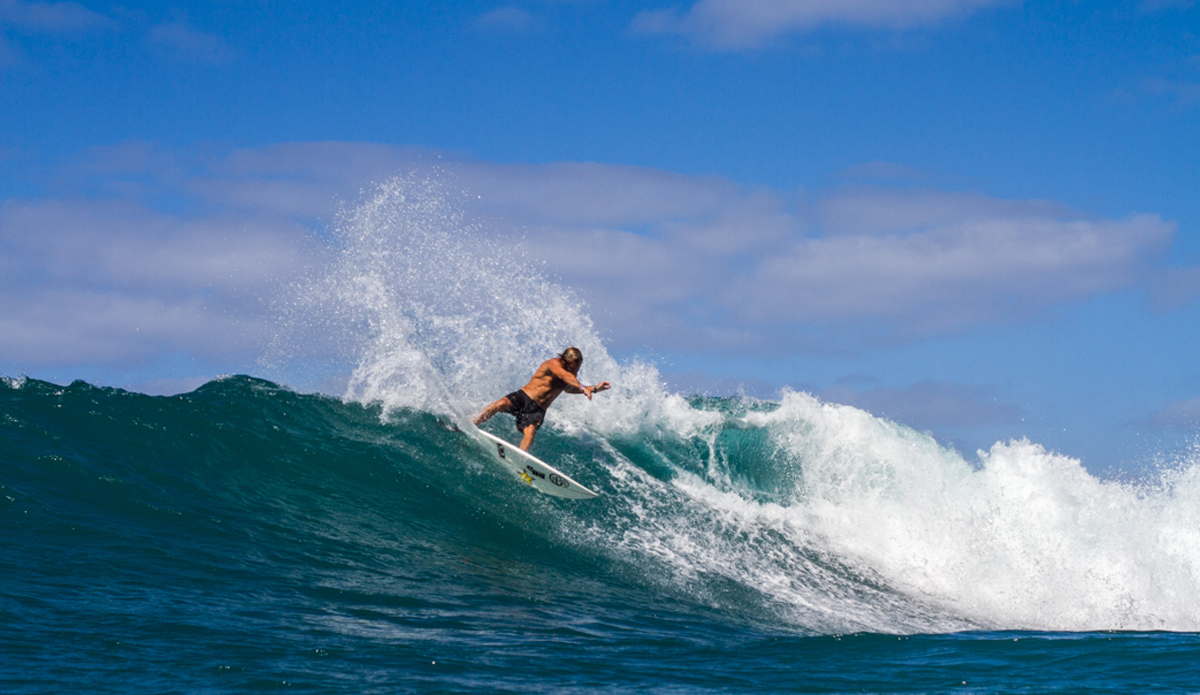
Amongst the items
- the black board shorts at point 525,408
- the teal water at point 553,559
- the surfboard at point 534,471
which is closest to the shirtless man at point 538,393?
the black board shorts at point 525,408

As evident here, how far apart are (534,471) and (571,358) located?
1.30 meters

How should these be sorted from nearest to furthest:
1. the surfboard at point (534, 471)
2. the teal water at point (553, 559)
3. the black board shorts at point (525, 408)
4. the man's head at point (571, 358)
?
the teal water at point (553, 559), the surfboard at point (534, 471), the man's head at point (571, 358), the black board shorts at point (525, 408)

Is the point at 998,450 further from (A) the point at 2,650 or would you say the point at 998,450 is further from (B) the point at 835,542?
(A) the point at 2,650

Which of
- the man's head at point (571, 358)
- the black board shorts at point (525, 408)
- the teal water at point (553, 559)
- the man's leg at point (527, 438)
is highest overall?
Result: the man's head at point (571, 358)

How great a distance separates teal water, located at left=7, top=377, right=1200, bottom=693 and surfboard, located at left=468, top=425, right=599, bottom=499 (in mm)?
181

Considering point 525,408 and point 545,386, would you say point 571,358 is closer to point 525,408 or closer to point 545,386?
point 545,386

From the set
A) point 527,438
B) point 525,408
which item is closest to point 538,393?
point 525,408

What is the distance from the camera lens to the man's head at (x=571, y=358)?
9.58 m

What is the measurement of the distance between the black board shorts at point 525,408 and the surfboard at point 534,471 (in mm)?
412

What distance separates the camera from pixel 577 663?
5.64m

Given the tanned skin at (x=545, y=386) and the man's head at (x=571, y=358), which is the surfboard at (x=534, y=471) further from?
the man's head at (x=571, y=358)

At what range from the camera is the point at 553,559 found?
822 cm

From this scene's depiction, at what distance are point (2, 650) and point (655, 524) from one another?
19.7ft

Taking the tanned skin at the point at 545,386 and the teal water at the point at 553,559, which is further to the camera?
the tanned skin at the point at 545,386
